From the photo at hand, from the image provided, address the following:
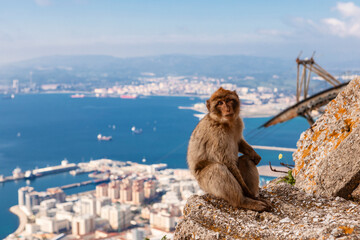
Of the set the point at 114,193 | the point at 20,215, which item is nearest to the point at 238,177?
the point at 114,193

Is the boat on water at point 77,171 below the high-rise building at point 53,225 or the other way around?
below

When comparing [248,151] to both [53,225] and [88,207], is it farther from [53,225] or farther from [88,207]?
[88,207]

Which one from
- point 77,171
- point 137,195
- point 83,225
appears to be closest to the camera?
point 83,225

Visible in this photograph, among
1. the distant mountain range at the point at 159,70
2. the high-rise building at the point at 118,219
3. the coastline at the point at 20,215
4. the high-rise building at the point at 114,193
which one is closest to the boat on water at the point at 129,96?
the distant mountain range at the point at 159,70

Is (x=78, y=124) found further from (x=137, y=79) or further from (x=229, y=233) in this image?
(x=229, y=233)

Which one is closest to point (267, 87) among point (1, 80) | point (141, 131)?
point (141, 131)

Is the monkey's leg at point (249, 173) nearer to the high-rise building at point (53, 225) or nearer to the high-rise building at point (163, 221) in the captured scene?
the high-rise building at point (163, 221)

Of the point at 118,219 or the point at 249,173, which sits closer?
the point at 249,173

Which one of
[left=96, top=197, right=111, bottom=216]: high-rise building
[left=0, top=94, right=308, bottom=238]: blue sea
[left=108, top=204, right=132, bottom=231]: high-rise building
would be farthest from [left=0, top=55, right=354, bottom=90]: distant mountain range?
[left=108, top=204, right=132, bottom=231]: high-rise building
